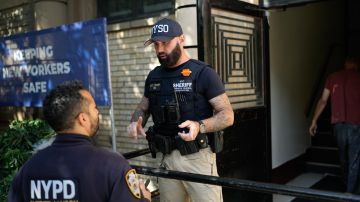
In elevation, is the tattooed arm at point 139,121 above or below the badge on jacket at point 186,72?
below

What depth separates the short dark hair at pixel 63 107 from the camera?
1412 millimetres

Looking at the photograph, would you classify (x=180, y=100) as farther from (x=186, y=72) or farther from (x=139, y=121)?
(x=139, y=121)

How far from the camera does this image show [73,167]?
1.37 m

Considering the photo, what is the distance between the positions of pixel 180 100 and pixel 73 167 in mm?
1204

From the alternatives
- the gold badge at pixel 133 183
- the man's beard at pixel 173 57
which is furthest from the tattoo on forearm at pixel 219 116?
the gold badge at pixel 133 183

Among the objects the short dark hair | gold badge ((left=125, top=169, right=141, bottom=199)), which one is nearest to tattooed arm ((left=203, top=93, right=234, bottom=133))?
gold badge ((left=125, top=169, right=141, bottom=199))

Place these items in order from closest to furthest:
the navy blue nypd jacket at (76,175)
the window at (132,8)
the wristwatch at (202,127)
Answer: the navy blue nypd jacket at (76,175) < the wristwatch at (202,127) < the window at (132,8)

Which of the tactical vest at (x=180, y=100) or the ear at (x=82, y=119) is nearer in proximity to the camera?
the ear at (x=82, y=119)

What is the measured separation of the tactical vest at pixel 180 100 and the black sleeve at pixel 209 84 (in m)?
0.02

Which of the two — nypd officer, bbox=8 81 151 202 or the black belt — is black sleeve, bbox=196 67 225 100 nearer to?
the black belt

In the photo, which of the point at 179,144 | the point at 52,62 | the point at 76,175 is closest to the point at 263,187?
the point at 179,144

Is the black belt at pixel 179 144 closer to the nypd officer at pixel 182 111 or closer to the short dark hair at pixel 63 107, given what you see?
the nypd officer at pixel 182 111

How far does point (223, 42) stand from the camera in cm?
361

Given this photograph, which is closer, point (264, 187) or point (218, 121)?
point (264, 187)
